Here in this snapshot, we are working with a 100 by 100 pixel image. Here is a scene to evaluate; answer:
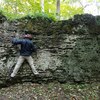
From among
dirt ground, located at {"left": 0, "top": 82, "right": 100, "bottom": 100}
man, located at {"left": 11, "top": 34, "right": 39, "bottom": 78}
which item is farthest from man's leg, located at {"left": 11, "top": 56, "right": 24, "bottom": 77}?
dirt ground, located at {"left": 0, "top": 82, "right": 100, "bottom": 100}

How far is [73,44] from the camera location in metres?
10.1

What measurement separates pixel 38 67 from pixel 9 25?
226 cm

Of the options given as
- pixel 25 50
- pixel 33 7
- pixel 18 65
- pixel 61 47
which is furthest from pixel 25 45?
pixel 33 7

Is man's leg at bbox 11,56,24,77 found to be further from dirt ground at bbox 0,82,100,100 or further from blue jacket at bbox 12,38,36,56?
dirt ground at bbox 0,82,100,100

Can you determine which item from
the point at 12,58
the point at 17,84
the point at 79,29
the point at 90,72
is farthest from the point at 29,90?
the point at 79,29

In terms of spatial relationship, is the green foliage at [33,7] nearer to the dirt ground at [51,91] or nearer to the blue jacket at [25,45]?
the blue jacket at [25,45]

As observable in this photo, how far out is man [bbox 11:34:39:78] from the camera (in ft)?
31.0

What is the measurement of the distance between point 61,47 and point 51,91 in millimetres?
2013

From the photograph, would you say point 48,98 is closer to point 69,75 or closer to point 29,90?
point 29,90

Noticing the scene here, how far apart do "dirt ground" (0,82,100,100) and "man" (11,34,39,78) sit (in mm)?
653

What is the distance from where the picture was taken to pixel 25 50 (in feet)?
31.1

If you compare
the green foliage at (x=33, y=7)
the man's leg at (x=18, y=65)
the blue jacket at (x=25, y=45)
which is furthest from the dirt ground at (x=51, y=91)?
the green foliage at (x=33, y=7)

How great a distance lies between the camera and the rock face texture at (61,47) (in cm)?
990

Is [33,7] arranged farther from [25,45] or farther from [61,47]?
[25,45]
